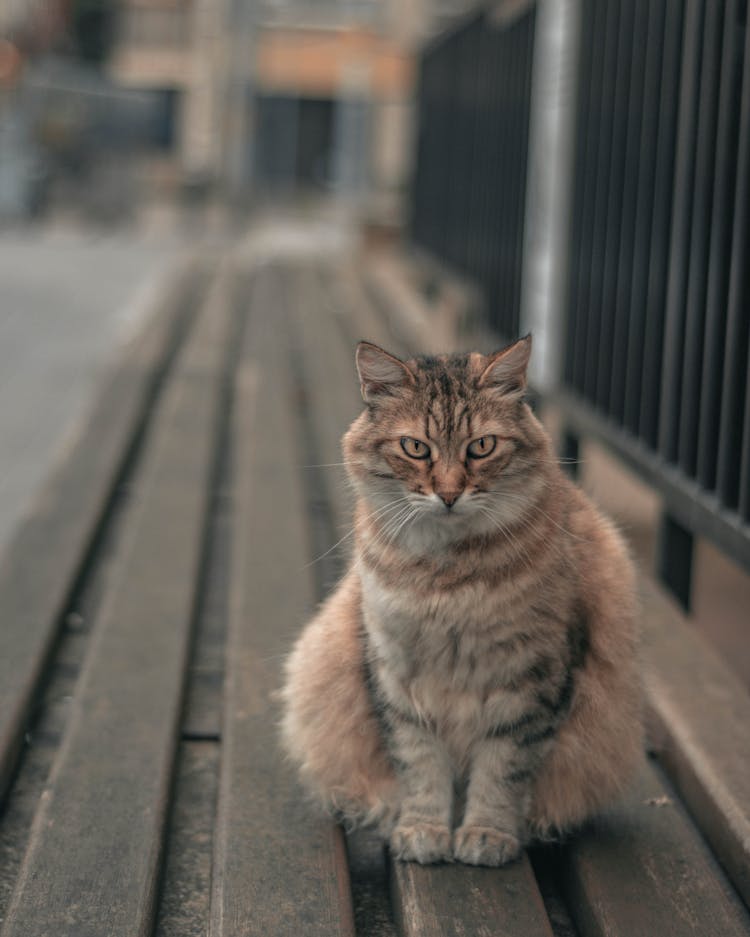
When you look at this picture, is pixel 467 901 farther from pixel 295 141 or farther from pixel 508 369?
pixel 295 141

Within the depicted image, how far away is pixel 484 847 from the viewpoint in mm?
2398

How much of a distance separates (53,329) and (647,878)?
6353 mm

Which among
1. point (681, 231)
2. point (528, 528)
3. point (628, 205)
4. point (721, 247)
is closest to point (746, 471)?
point (721, 247)

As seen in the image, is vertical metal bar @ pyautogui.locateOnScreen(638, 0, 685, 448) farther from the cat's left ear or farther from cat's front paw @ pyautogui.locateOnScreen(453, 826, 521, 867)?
cat's front paw @ pyautogui.locateOnScreen(453, 826, 521, 867)

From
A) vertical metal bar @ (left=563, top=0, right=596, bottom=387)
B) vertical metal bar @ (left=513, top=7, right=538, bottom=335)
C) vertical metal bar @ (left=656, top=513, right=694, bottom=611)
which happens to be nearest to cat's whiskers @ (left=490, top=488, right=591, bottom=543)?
vertical metal bar @ (left=656, top=513, right=694, bottom=611)

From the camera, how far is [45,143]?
61.3 ft

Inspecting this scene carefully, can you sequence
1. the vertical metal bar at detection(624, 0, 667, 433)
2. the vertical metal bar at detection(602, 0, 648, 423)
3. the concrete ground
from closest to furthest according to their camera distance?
1. the vertical metal bar at detection(624, 0, 667, 433)
2. the vertical metal bar at detection(602, 0, 648, 423)
3. the concrete ground

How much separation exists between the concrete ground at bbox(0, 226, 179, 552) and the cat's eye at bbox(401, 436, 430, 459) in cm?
204

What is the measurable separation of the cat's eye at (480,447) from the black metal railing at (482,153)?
4.22m

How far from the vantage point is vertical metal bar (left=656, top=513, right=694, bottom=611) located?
394cm

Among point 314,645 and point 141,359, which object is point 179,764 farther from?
point 141,359

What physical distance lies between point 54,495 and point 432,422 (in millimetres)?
2393

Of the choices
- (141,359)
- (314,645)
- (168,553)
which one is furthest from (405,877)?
(141,359)

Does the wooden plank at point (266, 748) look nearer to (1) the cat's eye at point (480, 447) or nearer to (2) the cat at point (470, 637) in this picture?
(2) the cat at point (470, 637)
